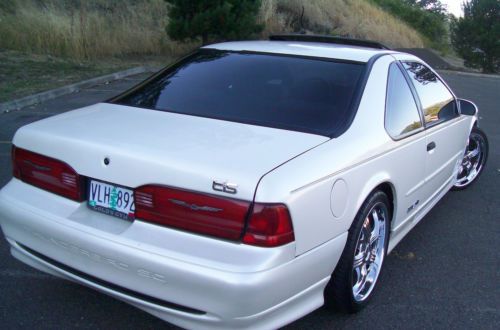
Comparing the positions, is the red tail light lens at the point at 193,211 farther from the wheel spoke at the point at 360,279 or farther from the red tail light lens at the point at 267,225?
the wheel spoke at the point at 360,279

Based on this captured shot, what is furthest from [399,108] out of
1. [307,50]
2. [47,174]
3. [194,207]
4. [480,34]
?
[480,34]

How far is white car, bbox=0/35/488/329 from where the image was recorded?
223 cm

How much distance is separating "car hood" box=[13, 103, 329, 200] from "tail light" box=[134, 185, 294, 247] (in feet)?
0.15

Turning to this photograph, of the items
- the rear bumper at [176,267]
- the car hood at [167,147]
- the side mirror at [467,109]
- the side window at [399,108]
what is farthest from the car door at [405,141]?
the side mirror at [467,109]

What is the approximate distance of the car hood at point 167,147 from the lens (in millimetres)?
2287

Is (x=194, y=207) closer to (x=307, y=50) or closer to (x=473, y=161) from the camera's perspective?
(x=307, y=50)

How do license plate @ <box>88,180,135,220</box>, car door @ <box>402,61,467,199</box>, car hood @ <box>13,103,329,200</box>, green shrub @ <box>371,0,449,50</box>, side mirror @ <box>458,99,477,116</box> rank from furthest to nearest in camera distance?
green shrub @ <box>371,0,449,50</box> → side mirror @ <box>458,99,477,116</box> → car door @ <box>402,61,467,199</box> → license plate @ <box>88,180,135,220</box> → car hood @ <box>13,103,329,200</box>

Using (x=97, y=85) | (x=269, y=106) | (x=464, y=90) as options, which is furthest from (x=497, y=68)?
(x=269, y=106)

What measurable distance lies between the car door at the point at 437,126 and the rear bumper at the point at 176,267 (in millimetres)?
1595

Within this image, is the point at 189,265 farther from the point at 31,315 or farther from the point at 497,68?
the point at 497,68

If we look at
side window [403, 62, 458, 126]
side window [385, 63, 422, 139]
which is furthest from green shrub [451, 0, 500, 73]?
side window [385, 63, 422, 139]

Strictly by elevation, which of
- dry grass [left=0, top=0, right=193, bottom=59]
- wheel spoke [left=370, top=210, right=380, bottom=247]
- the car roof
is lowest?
dry grass [left=0, top=0, right=193, bottom=59]

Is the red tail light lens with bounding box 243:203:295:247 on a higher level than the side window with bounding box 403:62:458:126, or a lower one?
lower

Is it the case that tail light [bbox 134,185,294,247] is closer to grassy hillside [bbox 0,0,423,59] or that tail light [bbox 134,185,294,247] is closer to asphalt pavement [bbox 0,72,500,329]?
asphalt pavement [bbox 0,72,500,329]
